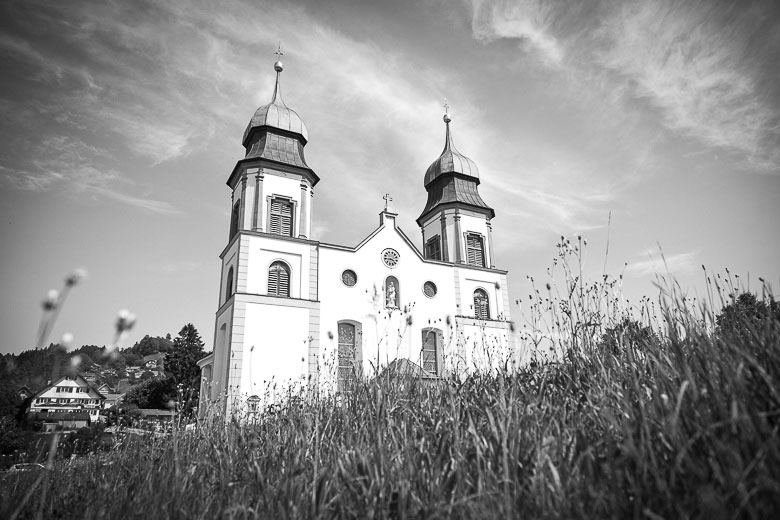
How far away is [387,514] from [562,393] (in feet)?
5.95

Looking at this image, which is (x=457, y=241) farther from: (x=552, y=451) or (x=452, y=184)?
(x=552, y=451)

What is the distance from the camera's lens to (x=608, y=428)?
2629mm

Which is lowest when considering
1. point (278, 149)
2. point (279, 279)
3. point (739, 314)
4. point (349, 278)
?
point (739, 314)

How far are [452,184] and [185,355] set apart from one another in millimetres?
53184

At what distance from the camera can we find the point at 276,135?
83.1 feet

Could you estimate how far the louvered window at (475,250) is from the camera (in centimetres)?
2842

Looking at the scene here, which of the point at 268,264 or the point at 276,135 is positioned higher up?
the point at 276,135

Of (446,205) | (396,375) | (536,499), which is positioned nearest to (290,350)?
(446,205)

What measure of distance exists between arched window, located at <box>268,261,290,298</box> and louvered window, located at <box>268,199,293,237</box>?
1.81 meters

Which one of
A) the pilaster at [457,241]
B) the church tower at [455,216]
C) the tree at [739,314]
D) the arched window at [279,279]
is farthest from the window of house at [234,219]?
the tree at [739,314]

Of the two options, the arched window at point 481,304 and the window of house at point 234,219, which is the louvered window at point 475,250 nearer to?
the arched window at point 481,304

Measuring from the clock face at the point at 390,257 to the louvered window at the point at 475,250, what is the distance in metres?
5.01

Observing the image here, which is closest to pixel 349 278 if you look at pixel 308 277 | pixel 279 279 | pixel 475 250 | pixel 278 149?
pixel 308 277

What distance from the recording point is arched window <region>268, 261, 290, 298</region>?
22.2 m
